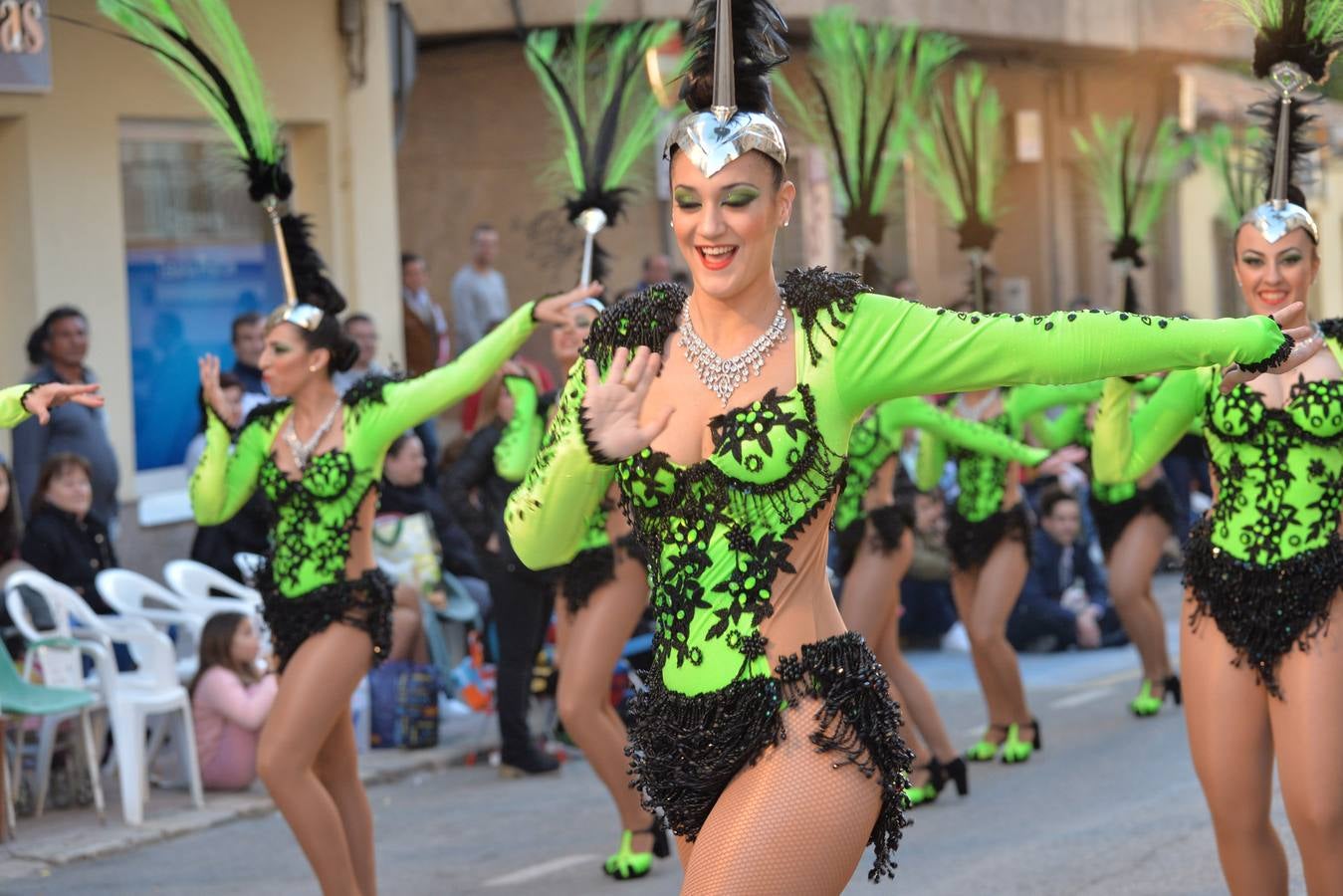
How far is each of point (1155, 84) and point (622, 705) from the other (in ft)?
54.1

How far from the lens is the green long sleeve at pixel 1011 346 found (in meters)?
3.88

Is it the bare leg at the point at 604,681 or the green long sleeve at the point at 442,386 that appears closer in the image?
the green long sleeve at the point at 442,386

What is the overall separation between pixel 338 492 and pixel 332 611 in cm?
39

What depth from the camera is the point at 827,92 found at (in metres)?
9.26

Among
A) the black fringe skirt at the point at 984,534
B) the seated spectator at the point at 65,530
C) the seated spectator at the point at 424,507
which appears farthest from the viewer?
the seated spectator at the point at 424,507

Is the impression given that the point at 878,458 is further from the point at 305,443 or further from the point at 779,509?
the point at 779,509

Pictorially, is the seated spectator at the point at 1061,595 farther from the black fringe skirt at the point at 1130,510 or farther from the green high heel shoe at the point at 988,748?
the green high heel shoe at the point at 988,748

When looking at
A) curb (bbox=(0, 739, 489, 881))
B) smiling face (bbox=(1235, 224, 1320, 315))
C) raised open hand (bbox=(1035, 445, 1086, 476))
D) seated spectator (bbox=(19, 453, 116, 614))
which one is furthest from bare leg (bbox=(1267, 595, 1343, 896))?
seated spectator (bbox=(19, 453, 116, 614))

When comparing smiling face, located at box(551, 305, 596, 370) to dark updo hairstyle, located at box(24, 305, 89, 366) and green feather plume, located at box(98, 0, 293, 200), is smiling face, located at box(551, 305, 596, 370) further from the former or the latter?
dark updo hairstyle, located at box(24, 305, 89, 366)

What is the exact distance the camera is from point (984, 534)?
31.0 ft

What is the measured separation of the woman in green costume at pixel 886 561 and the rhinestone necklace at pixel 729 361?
4.45 meters

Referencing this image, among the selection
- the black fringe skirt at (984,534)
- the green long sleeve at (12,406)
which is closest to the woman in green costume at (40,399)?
the green long sleeve at (12,406)

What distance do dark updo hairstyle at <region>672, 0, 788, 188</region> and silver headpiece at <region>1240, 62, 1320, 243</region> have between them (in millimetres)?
1974

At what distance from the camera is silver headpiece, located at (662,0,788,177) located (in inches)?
158
